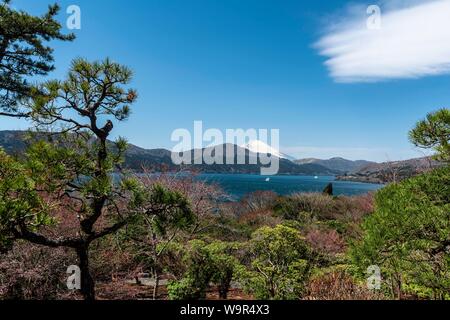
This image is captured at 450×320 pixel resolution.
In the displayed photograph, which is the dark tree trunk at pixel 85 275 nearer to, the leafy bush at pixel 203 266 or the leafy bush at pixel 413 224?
the leafy bush at pixel 413 224

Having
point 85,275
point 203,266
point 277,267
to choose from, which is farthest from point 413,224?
point 203,266

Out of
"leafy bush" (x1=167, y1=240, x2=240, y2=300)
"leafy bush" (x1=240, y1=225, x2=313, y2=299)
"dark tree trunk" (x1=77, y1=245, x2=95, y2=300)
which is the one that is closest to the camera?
"dark tree trunk" (x1=77, y1=245, x2=95, y2=300)

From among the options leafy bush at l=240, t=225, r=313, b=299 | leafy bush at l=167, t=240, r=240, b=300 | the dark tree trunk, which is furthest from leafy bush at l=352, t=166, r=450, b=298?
leafy bush at l=167, t=240, r=240, b=300

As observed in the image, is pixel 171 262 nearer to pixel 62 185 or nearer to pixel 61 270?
pixel 61 270

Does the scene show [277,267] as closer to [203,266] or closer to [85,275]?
[203,266]

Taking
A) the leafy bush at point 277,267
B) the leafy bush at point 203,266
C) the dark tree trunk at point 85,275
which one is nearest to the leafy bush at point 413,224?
the dark tree trunk at point 85,275

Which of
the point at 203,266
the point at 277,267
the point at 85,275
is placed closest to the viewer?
the point at 85,275

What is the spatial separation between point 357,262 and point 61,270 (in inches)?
266

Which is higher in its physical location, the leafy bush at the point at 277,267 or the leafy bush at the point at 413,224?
the leafy bush at the point at 413,224

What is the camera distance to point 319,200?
2695cm

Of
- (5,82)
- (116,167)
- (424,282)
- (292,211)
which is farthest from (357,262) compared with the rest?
(292,211)

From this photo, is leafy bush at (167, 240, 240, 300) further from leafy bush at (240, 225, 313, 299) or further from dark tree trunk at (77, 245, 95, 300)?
dark tree trunk at (77, 245, 95, 300)
